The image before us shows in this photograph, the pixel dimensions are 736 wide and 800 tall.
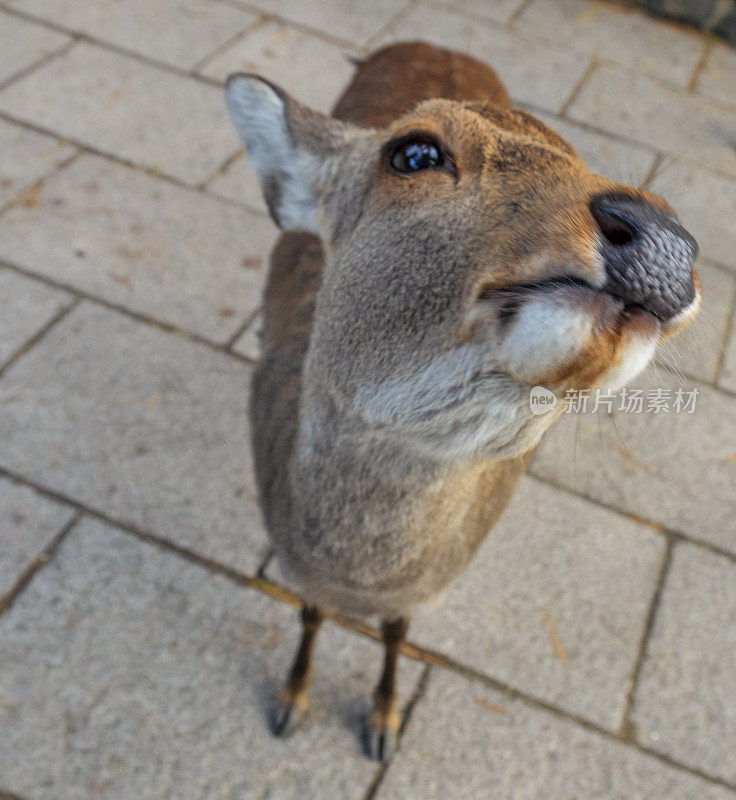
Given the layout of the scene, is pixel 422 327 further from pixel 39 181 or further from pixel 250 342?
pixel 39 181

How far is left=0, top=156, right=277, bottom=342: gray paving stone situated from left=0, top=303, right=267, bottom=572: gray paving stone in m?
0.21

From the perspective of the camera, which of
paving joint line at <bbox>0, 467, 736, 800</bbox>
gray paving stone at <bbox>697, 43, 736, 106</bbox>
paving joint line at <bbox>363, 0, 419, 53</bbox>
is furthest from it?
gray paving stone at <bbox>697, 43, 736, 106</bbox>

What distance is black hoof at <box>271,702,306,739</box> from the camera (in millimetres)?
2621

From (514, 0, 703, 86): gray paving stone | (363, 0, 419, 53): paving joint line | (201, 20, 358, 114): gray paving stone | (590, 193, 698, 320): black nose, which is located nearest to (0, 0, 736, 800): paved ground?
(590, 193, 698, 320): black nose

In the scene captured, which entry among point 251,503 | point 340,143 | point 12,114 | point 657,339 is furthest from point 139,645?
Answer: point 12,114

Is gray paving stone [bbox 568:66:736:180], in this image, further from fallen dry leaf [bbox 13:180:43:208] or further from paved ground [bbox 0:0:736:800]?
fallen dry leaf [bbox 13:180:43:208]

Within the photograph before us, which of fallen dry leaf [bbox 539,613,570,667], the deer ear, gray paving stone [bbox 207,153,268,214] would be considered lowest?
fallen dry leaf [bbox 539,613,570,667]

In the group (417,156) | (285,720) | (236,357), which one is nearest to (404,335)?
(417,156)

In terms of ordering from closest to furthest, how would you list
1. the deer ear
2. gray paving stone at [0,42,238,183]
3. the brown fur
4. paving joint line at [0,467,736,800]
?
1. the brown fur
2. the deer ear
3. paving joint line at [0,467,736,800]
4. gray paving stone at [0,42,238,183]

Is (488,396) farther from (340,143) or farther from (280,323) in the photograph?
(280,323)

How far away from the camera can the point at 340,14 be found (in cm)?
583

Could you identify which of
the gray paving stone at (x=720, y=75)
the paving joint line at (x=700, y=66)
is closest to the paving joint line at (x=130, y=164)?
the paving joint line at (x=700, y=66)

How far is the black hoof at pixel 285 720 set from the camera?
2621 millimetres

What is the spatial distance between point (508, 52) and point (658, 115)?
1.27 metres
